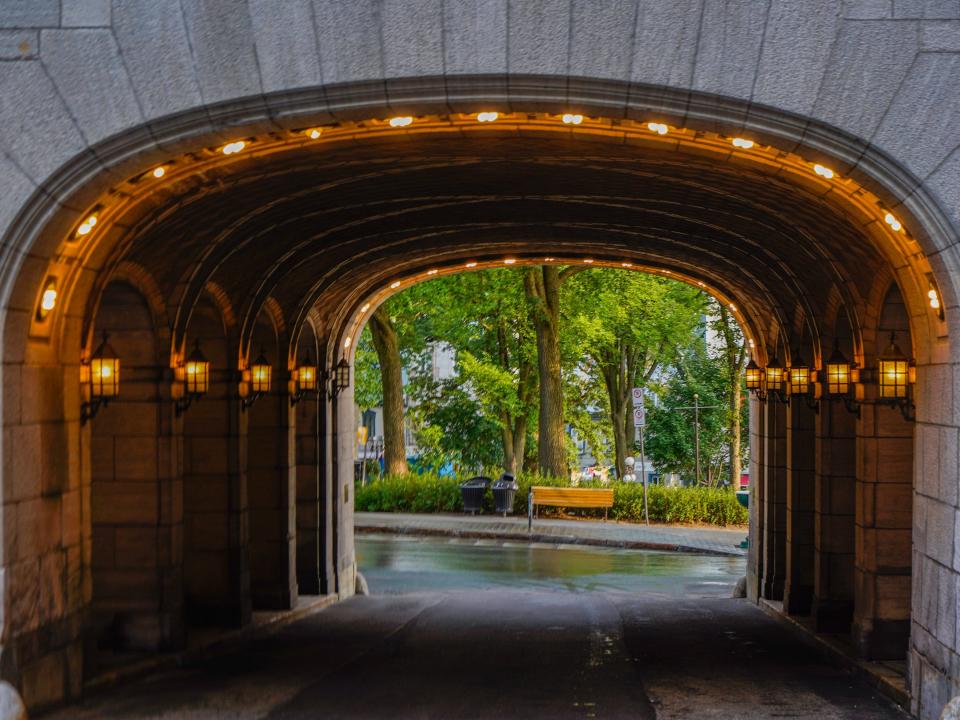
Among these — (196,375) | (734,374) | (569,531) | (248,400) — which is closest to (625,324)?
(734,374)

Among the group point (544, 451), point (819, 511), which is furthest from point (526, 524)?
point (819, 511)

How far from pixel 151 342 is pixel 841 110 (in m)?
7.35

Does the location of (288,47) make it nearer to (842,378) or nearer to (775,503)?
(842,378)

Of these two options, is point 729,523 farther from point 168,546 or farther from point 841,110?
point 841,110

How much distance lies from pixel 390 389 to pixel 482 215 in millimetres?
20208

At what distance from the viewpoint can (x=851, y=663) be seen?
1182cm

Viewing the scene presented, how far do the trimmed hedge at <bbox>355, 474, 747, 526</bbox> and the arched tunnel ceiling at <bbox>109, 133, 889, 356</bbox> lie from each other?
14112mm

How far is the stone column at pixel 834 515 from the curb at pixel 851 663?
0.43 metres

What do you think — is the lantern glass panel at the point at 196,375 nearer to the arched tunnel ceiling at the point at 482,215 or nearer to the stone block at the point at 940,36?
the arched tunnel ceiling at the point at 482,215

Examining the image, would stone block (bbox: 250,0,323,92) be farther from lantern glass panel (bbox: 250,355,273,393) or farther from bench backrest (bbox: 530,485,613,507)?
bench backrest (bbox: 530,485,613,507)

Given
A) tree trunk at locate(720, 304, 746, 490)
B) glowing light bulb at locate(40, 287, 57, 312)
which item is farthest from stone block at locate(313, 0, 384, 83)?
tree trunk at locate(720, 304, 746, 490)

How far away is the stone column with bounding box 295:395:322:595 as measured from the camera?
1856cm

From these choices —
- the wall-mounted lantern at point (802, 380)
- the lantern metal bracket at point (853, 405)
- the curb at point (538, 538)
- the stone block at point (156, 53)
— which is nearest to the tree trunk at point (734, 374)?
the curb at point (538, 538)

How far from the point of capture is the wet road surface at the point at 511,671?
32.7ft
